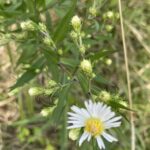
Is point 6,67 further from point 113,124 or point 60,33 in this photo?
point 113,124

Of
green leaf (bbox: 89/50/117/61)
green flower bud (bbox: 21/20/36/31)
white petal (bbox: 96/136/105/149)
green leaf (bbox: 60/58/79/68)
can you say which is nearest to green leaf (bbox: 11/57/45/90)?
green leaf (bbox: 60/58/79/68)

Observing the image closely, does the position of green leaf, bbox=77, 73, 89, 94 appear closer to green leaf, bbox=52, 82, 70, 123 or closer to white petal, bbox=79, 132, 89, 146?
green leaf, bbox=52, 82, 70, 123

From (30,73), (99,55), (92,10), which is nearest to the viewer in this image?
(99,55)

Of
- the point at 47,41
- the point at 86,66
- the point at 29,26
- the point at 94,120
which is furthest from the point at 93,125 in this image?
the point at 29,26

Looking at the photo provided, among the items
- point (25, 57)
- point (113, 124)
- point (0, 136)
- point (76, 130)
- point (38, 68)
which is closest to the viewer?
point (113, 124)

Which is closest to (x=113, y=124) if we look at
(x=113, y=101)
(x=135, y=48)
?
(x=113, y=101)

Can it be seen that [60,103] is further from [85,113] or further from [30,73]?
[30,73]

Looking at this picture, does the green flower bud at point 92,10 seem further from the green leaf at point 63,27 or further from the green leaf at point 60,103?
the green leaf at point 60,103
